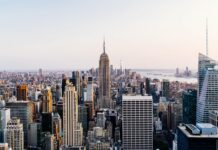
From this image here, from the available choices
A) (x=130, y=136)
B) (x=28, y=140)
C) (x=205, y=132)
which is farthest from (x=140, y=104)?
(x=205, y=132)

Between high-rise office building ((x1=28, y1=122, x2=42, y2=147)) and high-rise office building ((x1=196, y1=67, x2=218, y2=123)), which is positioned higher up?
high-rise office building ((x1=196, y1=67, x2=218, y2=123))

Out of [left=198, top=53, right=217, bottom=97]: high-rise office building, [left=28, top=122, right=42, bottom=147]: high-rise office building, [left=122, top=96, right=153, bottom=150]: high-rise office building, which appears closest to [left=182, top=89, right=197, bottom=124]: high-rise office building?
[left=198, top=53, right=217, bottom=97]: high-rise office building

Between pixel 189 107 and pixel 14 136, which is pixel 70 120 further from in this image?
pixel 189 107

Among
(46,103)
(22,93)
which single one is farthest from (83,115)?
(22,93)

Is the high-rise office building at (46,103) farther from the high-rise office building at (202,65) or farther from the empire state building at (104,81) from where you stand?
the high-rise office building at (202,65)

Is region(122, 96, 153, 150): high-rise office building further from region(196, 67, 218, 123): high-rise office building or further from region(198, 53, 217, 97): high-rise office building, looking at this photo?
region(198, 53, 217, 97): high-rise office building

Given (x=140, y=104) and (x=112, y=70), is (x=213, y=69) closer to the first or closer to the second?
(x=140, y=104)
